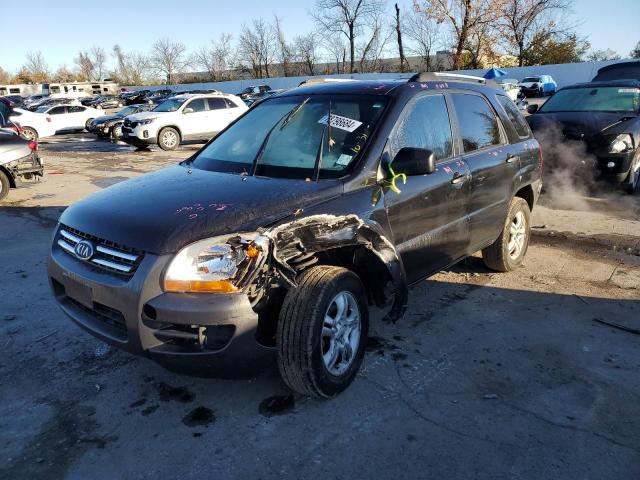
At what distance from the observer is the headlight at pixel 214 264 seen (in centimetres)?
241

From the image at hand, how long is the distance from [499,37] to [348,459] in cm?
5500

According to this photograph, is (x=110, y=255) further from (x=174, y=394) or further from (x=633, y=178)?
(x=633, y=178)

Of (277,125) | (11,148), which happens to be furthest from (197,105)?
(277,125)

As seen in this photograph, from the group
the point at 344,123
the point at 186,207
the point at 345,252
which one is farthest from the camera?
the point at 344,123

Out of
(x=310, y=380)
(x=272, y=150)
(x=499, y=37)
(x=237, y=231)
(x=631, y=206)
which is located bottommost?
(x=631, y=206)

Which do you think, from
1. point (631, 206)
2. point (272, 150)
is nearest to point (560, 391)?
point (272, 150)

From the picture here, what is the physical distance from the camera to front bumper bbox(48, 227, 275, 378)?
7.80 ft

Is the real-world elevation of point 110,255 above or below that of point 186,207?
below

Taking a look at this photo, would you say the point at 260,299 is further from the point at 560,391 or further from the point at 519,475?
the point at 560,391

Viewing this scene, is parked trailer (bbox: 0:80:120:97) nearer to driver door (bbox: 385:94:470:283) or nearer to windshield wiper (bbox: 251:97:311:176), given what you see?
windshield wiper (bbox: 251:97:311:176)

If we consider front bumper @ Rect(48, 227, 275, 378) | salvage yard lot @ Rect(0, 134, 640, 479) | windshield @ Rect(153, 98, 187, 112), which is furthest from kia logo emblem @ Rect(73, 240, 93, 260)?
windshield @ Rect(153, 98, 187, 112)

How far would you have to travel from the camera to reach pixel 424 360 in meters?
3.33

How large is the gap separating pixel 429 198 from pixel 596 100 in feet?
23.6

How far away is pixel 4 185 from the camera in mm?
8828
